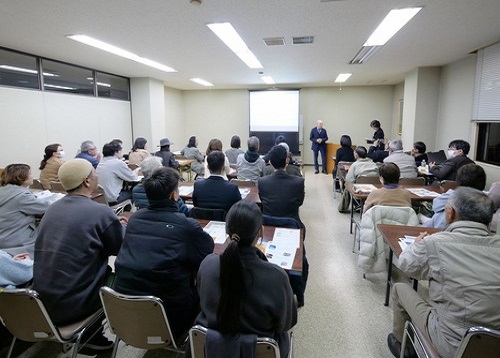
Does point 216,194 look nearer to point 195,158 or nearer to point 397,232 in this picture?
point 397,232

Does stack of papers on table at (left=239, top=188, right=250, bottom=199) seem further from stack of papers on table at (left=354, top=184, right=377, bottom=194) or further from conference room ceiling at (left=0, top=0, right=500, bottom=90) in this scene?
conference room ceiling at (left=0, top=0, right=500, bottom=90)

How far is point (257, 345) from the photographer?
3.91 ft

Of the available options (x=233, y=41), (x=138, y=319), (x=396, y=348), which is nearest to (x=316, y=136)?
(x=233, y=41)

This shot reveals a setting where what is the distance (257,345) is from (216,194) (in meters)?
1.55

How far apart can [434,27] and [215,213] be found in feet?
12.4

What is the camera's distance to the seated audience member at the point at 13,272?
175cm

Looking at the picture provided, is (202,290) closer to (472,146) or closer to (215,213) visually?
(215,213)

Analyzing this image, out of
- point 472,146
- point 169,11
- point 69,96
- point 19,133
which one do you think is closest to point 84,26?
point 169,11

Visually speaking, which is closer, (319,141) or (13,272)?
(13,272)

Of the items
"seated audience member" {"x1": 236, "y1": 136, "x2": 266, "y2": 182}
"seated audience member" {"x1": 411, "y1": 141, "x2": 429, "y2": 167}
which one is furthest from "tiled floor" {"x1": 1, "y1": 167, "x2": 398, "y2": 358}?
"seated audience member" {"x1": 411, "y1": 141, "x2": 429, "y2": 167}

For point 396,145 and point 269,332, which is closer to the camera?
point 269,332

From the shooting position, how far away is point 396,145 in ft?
16.6

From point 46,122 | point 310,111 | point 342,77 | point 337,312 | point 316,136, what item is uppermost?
point 342,77

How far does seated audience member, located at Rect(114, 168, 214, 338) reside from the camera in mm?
1554
